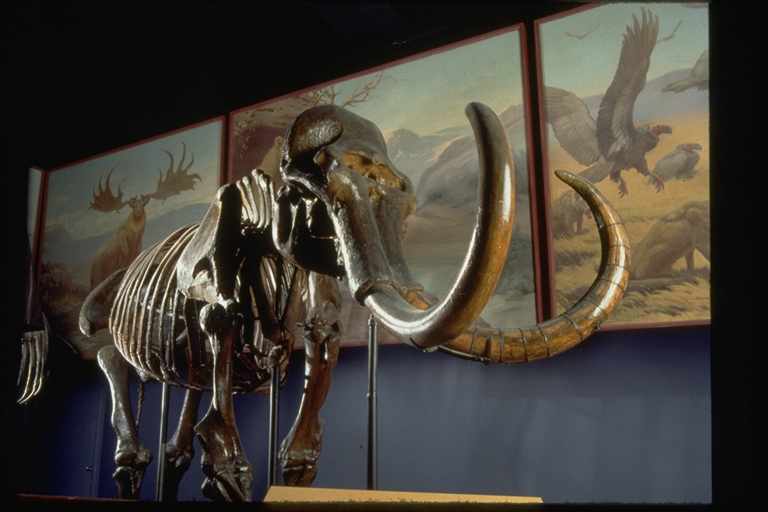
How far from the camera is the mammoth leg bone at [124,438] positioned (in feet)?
11.6

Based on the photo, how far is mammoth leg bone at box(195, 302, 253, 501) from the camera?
256cm

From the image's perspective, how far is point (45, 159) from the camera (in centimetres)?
358

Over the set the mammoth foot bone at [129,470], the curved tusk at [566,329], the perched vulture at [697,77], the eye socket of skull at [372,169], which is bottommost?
the mammoth foot bone at [129,470]

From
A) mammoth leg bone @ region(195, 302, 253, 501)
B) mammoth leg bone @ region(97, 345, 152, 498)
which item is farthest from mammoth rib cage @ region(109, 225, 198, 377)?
mammoth leg bone @ region(195, 302, 253, 501)

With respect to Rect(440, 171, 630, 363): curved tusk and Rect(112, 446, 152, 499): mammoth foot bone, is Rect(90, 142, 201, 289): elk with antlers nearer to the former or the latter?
Rect(112, 446, 152, 499): mammoth foot bone

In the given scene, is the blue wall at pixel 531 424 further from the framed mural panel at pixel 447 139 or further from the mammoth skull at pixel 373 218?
the mammoth skull at pixel 373 218

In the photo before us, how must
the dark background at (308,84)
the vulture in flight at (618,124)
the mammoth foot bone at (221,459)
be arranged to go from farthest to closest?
the vulture in flight at (618,124)
the mammoth foot bone at (221,459)
the dark background at (308,84)

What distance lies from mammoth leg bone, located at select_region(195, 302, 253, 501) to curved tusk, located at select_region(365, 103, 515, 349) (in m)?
1.27

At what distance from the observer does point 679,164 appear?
3094mm

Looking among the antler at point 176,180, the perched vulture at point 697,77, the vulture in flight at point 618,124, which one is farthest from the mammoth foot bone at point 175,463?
the perched vulture at point 697,77

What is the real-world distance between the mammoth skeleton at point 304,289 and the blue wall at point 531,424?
2.56 feet

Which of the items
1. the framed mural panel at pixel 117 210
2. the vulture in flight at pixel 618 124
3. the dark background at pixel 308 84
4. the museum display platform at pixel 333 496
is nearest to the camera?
the dark background at pixel 308 84

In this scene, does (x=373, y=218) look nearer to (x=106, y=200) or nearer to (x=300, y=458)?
(x=300, y=458)

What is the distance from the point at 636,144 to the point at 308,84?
1.58 m
